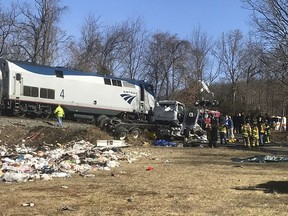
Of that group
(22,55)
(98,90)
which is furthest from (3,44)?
(98,90)

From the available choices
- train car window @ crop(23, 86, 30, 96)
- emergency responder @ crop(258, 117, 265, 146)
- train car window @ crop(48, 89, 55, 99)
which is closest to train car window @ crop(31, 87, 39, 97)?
train car window @ crop(23, 86, 30, 96)

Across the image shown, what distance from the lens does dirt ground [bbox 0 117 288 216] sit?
28.5 feet

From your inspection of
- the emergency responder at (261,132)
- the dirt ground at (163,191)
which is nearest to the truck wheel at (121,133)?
the emergency responder at (261,132)

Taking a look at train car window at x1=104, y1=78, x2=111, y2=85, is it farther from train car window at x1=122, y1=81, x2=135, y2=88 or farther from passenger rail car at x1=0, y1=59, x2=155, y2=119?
train car window at x1=122, y1=81, x2=135, y2=88

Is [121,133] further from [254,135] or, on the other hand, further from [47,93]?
[254,135]

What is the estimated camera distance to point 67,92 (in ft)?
110

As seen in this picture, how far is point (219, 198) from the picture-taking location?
9898mm

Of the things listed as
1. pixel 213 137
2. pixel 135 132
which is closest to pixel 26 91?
pixel 135 132

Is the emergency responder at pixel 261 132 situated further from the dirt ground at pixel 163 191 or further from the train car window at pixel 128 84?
the train car window at pixel 128 84

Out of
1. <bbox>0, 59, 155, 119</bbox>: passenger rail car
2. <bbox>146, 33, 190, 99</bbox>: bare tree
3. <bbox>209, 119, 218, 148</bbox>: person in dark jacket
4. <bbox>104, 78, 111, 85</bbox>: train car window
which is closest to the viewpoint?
<bbox>209, 119, 218, 148</bbox>: person in dark jacket

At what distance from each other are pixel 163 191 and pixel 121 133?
1777 cm

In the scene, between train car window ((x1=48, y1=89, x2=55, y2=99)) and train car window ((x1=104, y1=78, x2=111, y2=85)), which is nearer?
train car window ((x1=48, y1=89, x2=55, y2=99))

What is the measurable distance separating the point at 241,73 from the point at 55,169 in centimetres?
6773

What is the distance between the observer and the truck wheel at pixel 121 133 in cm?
2833
